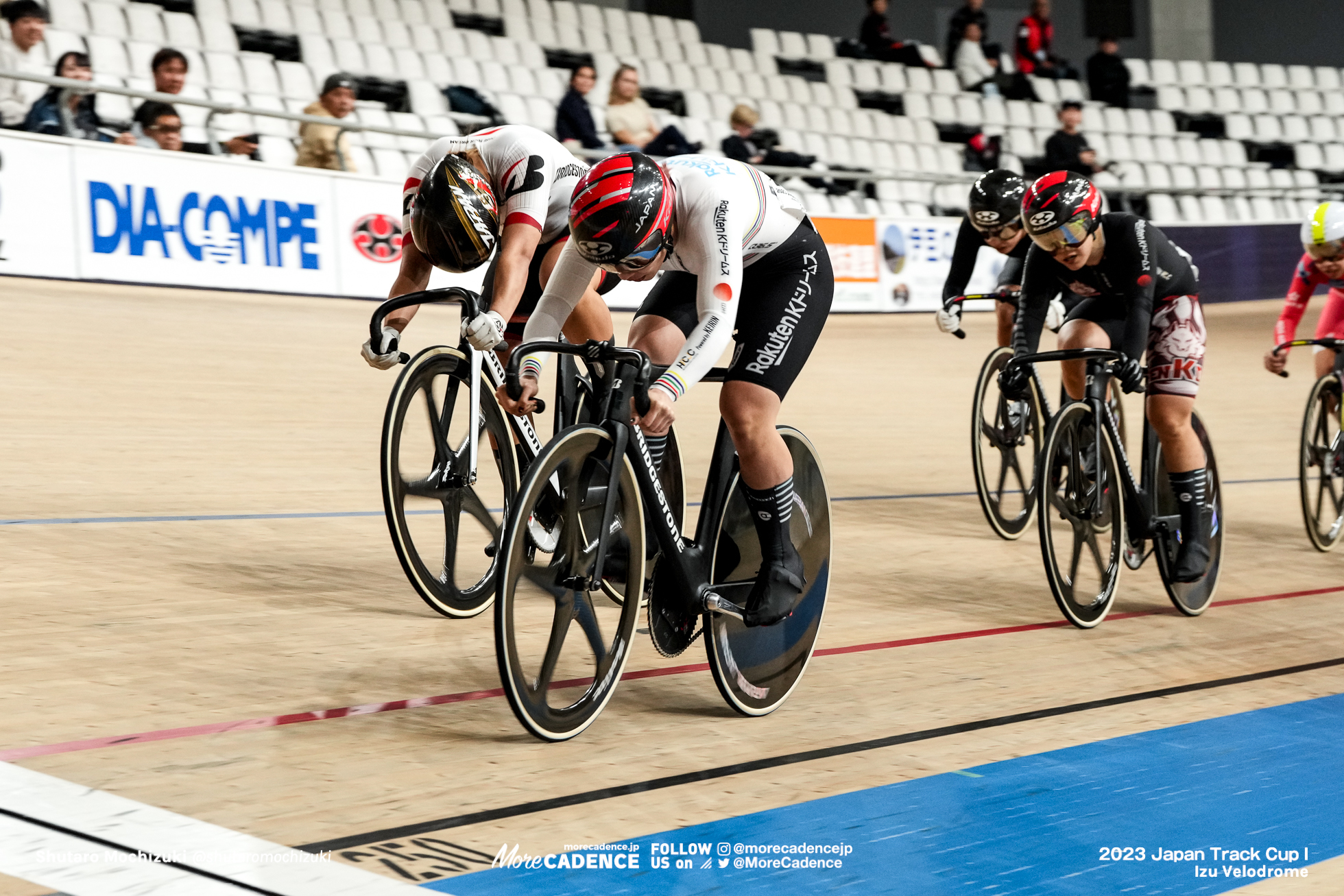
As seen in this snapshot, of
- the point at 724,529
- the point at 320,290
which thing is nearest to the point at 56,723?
the point at 724,529

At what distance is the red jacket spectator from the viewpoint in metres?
18.0

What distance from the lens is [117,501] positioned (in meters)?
4.79

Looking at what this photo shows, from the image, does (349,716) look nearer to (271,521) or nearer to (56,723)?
(56,723)

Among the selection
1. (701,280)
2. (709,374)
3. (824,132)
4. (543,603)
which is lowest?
(543,603)

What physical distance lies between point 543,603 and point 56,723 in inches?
37.1

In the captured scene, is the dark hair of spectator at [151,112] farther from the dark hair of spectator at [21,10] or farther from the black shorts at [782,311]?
the black shorts at [782,311]

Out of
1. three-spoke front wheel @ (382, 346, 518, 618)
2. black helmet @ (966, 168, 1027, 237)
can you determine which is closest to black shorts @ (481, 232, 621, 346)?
three-spoke front wheel @ (382, 346, 518, 618)

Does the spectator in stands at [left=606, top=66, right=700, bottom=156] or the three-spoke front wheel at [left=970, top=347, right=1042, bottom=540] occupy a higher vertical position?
the spectator in stands at [left=606, top=66, right=700, bottom=156]

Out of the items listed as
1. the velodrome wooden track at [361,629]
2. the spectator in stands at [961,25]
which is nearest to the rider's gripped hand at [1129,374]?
the velodrome wooden track at [361,629]

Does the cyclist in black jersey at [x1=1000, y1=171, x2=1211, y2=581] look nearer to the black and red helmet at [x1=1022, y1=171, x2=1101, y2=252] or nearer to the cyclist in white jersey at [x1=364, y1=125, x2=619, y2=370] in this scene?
the black and red helmet at [x1=1022, y1=171, x2=1101, y2=252]

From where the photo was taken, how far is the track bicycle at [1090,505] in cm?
409

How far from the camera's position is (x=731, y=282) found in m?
2.82

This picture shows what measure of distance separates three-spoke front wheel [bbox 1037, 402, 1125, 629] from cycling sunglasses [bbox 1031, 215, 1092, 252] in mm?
509

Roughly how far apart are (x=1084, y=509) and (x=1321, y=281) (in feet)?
8.00
